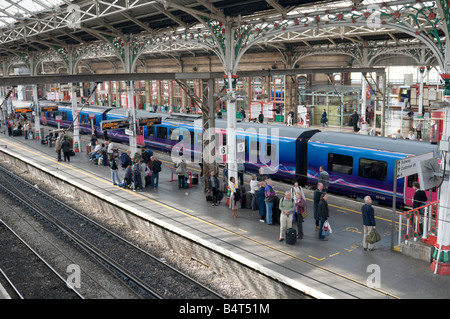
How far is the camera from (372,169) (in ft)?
50.2

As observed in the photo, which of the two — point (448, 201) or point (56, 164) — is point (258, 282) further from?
point (56, 164)

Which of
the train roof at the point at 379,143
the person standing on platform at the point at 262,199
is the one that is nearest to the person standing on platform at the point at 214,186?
the person standing on platform at the point at 262,199

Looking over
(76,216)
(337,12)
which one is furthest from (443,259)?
(76,216)

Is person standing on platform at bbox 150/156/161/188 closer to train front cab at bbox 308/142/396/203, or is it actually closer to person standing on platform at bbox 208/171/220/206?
person standing on platform at bbox 208/171/220/206

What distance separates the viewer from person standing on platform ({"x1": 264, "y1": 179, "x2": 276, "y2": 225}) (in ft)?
43.4

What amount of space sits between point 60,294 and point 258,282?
512cm

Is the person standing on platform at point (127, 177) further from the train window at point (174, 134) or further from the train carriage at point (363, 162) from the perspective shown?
the train carriage at point (363, 162)

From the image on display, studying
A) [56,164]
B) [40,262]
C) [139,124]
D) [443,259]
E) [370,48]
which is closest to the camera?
[443,259]

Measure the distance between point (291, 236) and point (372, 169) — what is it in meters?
5.20

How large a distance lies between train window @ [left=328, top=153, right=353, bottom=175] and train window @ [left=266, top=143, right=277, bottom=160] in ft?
9.36

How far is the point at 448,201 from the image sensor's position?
32.8 feet

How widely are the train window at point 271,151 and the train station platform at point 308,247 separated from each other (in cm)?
124

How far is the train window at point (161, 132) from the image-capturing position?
82.9ft

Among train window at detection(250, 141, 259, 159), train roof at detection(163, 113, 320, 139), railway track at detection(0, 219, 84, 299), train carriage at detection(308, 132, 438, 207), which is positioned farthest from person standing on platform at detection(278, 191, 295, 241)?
train window at detection(250, 141, 259, 159)
